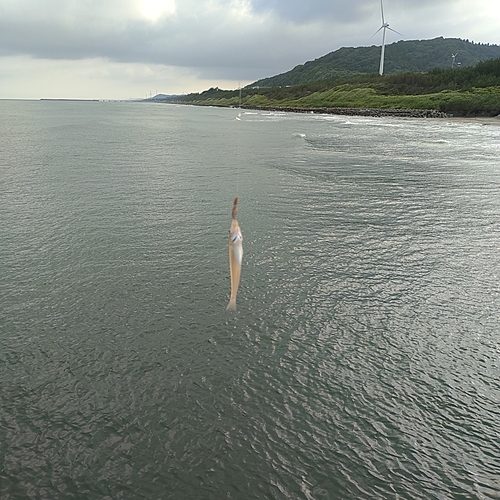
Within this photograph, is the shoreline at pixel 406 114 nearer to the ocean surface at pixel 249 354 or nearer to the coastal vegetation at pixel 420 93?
the coastal vegetation at pixel 420 93

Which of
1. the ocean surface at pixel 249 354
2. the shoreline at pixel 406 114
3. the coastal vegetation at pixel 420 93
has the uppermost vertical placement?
the coastal vegetation at pixel 420 93

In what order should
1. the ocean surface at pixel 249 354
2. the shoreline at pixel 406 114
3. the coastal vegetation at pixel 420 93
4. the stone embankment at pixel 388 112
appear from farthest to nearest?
the stone embankment at pixel 388 112
the coastal vegetation at pixel 420 93
the shoreline at pixel 406 114
the ocean surface at pixel 249 354

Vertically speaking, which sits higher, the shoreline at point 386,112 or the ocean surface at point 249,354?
the shoreline at point 386,112

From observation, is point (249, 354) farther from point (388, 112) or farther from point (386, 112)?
point (386, 112)

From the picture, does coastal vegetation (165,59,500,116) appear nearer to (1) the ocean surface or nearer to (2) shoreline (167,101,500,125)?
(2) shoreline (167,101,500,125)

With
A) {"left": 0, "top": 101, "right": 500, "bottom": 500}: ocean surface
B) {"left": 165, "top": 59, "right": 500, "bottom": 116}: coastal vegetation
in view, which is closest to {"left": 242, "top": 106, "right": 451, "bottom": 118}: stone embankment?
{"left": 165, "top": 59, "right": 500, "bottom": 116}: coastal vegetation

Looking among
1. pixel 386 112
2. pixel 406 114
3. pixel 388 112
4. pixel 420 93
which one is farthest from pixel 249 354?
pixel 420 93

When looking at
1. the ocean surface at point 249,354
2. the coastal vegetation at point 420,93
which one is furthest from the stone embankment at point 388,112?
the ocean surface at point 249,354

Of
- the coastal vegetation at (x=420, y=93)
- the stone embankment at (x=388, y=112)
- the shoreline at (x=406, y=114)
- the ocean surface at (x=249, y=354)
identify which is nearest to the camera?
the ocean surface at (x=249, y=354)

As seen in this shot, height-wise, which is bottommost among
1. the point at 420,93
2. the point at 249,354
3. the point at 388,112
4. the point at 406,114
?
the point at 249,354
